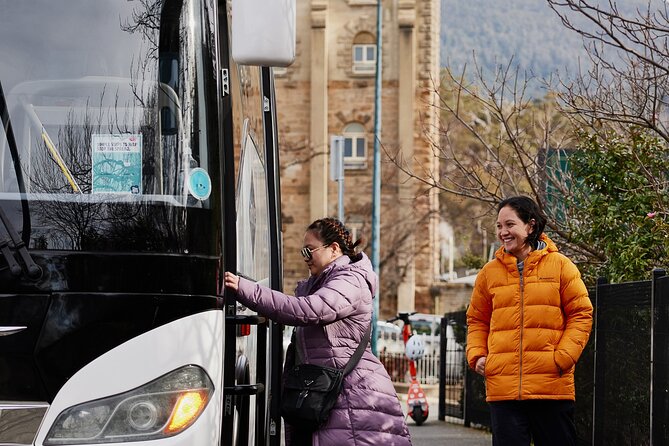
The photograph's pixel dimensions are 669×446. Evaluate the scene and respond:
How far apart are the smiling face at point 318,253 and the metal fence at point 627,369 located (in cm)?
200

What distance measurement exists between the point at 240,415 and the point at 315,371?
0.45m

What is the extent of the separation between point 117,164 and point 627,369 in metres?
4.62

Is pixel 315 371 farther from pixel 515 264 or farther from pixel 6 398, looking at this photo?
pixel 6 398

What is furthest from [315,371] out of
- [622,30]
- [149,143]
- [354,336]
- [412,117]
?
[412,117]

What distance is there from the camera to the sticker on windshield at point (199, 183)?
223 inches

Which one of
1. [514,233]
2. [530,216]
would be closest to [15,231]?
[514,233]

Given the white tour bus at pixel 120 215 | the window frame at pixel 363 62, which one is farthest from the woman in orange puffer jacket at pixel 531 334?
the window frame at pixel 363 62

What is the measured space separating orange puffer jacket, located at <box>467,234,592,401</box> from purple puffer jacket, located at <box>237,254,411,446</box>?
604 mm

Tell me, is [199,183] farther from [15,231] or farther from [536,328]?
[536,328]

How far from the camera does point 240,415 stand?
670cm

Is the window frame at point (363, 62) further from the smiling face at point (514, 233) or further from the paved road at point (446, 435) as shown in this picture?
the smiling face at point (514, 233)

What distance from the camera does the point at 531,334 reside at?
6.92m

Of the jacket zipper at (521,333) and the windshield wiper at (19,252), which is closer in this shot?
the windshield wiper at (19,252)

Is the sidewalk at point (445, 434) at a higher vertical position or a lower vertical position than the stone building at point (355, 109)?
lower
